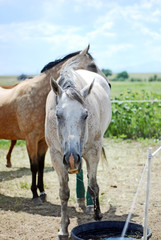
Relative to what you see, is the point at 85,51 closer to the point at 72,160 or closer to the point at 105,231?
the point at 72,160

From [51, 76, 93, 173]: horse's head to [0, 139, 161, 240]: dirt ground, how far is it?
1.33 m

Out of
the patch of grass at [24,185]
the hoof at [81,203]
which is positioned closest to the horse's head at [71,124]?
the hoof at [81,203]

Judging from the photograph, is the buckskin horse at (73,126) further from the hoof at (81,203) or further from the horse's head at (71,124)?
the hoof at (81,203)

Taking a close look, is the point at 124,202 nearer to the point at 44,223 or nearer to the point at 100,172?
the point at 44,223

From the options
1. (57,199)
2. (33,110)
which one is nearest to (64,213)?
(57,199)

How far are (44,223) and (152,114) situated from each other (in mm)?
7285

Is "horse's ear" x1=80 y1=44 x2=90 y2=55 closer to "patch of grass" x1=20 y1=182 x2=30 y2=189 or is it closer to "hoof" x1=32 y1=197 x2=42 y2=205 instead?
"hoof" x1=32 y1=197 x2=42 y2=205

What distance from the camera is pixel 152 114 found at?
428 inches

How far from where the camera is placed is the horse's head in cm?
305

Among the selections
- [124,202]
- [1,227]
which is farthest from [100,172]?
[1,227]

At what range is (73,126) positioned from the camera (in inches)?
124

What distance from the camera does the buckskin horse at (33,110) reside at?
5121 millimetres

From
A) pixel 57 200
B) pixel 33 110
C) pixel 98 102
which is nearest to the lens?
pixel 98 102

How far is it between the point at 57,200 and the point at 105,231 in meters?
1.73
